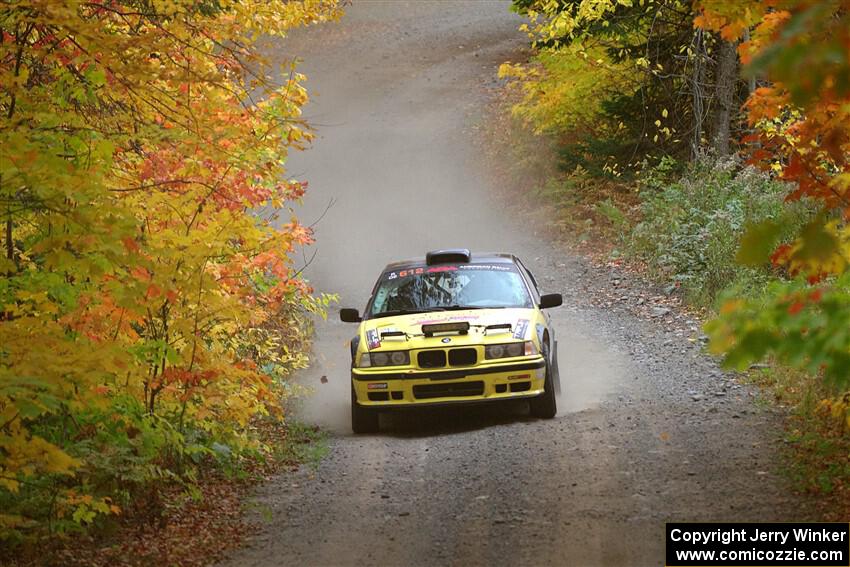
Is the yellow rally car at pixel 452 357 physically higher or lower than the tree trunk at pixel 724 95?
lower

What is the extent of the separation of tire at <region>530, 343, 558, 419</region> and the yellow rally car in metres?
0.01

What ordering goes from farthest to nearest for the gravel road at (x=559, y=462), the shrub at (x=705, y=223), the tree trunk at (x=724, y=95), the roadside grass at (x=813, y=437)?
the tree trunk at (x=724, y=95) → the shrub at (x=705, y=223) → the roadside grass at (x=813, y=437) → the gravel road at (x=559, y=462)

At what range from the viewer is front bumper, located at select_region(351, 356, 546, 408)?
10.2 meters

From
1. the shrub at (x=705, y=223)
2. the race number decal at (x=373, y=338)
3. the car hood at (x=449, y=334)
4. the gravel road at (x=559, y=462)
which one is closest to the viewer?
the gravel road at (x=559, y=462)

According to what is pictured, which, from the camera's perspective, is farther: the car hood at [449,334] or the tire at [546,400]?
the tire at [546,400]

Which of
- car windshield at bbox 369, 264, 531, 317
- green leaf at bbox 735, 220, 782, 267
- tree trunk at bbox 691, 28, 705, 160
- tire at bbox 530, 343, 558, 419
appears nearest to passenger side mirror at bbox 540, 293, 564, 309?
car windshield at bbox 369, 264, 531, 317

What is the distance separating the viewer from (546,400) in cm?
1045

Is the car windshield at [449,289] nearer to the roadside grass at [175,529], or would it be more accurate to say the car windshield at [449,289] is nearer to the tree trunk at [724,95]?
the roadside grass at [175,529]

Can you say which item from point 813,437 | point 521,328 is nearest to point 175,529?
point 521,328

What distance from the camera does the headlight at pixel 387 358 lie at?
10359mm

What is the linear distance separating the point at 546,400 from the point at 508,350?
2.26 feet

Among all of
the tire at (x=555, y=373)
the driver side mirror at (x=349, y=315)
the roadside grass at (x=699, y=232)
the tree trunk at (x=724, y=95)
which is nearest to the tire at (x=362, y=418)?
the driver side mirror at (x=349, y=315)

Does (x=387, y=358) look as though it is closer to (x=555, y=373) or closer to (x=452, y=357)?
(x=452, y=357)

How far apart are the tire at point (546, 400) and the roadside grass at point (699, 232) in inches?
83.7
